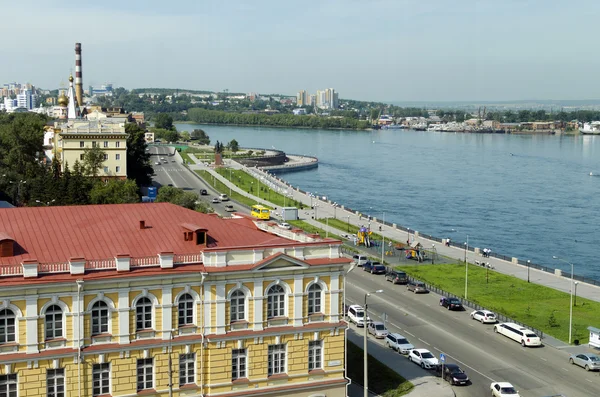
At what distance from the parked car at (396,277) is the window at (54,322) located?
92.1 feet

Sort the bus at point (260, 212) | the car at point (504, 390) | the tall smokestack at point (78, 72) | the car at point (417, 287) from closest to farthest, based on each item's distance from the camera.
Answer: the car at point (504, 390) < the car at point (417, 287) < the bus at point (260, 212) < the tall smokestack at point (78, 72)

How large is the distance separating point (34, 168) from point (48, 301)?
5516 centimetres

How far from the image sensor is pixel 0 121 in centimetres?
12850

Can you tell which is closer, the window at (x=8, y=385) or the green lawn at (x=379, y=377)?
the window at (x=8, y=385)

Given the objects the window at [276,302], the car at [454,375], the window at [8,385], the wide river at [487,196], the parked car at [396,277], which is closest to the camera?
the window at [8,385]

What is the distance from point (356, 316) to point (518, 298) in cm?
1278

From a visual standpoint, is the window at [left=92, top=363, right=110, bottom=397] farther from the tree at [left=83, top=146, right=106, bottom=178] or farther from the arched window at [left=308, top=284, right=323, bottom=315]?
the tree at [left=83, top=146, right=106, bottom=178]

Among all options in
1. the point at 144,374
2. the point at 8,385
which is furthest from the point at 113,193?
the point at 8,385

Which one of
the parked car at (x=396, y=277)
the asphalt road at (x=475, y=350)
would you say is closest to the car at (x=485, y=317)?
the asphalt road at (x=475, y=350)

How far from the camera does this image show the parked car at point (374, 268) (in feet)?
176

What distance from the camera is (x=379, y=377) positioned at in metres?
32.9

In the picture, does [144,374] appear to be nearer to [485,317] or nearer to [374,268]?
[485,317]

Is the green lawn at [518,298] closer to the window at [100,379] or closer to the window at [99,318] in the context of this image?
the window at [100,379]

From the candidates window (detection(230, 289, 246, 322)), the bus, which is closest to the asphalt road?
window (detection(230, 289, 246, 322))
